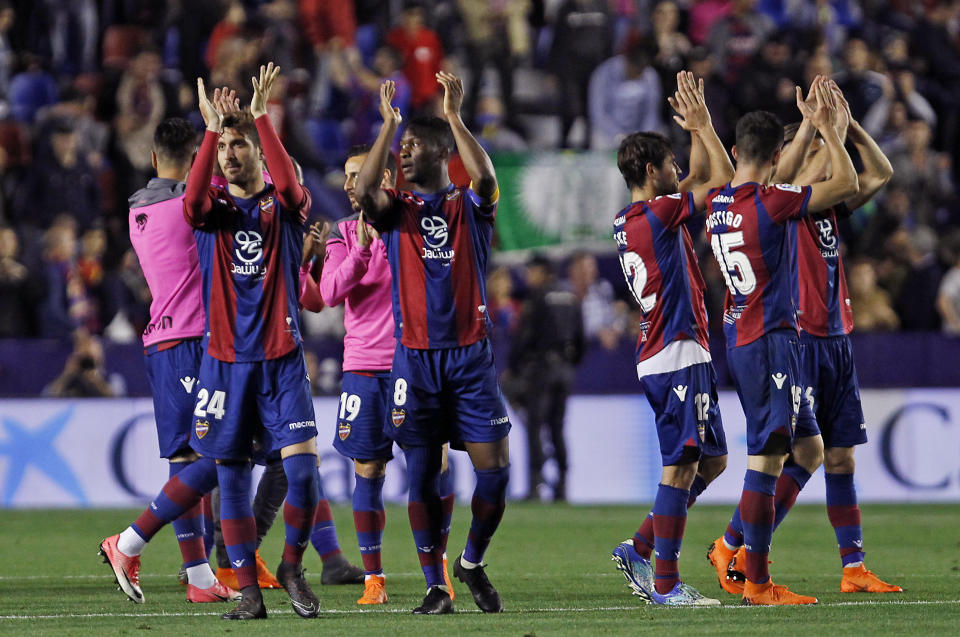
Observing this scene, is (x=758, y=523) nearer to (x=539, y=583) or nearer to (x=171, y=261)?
(x=539, y=583)

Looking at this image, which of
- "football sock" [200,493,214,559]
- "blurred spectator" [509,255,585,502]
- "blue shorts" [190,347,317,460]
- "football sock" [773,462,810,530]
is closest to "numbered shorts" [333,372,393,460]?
"blue shorts" [190,347,317,460]

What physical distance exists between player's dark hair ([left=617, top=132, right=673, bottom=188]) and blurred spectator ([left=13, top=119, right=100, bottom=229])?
444 inches

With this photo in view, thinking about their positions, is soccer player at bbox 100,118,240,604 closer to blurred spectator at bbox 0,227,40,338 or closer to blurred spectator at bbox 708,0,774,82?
blurred spectator at bbox 0,227,40,338

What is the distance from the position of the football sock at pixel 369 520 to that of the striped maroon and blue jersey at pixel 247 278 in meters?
1.28

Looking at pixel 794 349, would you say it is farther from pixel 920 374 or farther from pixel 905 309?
pixel 905 309

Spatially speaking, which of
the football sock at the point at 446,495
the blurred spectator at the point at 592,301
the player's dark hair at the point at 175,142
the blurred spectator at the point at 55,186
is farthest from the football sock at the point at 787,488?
the blurred spectator at the point at 55,186

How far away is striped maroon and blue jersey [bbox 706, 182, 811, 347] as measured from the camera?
314 inches

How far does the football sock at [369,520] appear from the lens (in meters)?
8.35

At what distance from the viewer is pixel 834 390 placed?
28.2 feet

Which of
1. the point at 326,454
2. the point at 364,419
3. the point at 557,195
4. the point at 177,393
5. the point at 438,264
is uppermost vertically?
the point at 438,264

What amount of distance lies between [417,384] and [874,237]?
11576mm

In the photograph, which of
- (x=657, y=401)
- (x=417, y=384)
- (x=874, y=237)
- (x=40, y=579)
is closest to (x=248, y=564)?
(x=417, y=384)

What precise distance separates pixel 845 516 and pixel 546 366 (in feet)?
23.6

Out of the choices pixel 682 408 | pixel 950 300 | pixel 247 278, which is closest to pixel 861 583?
pixel 682 408
